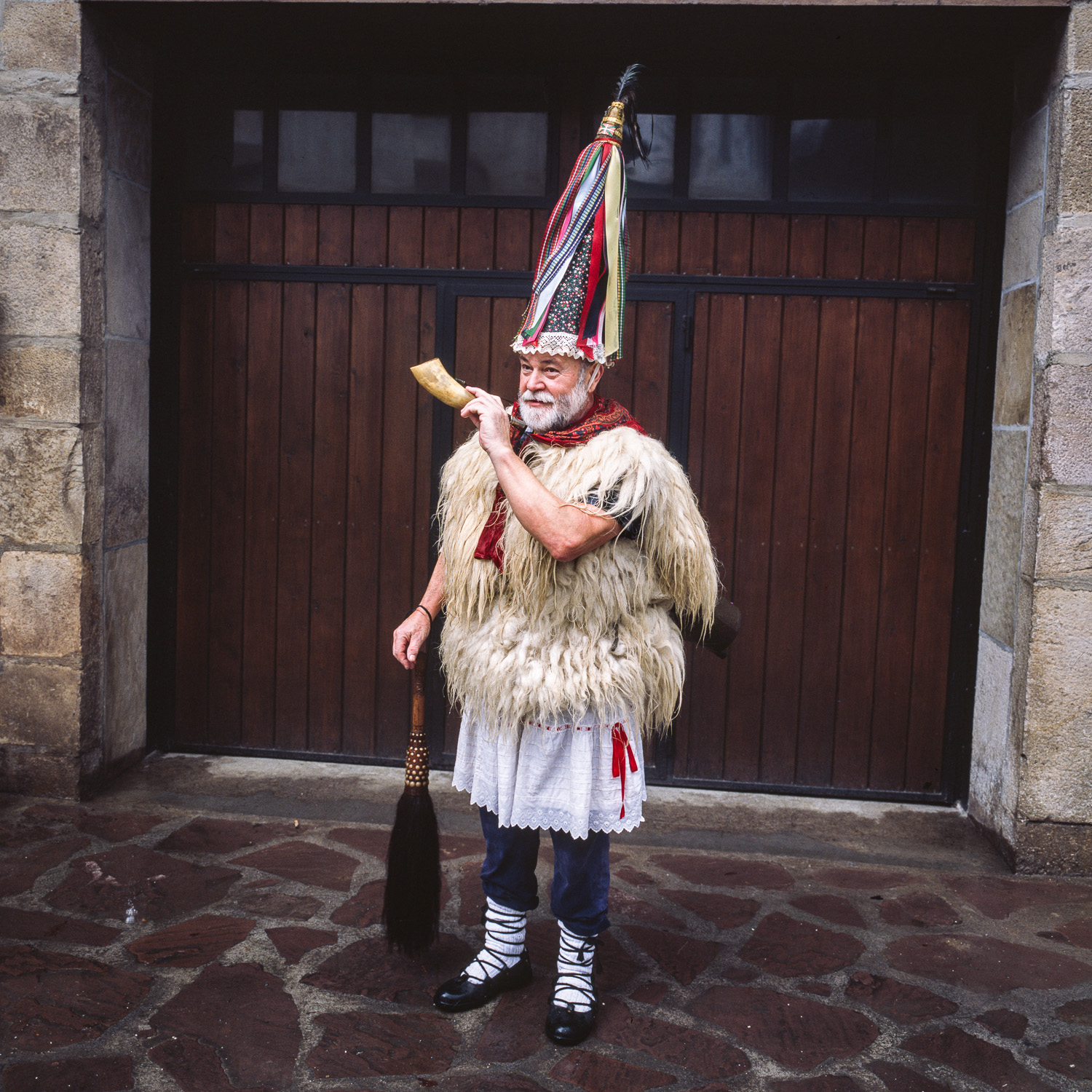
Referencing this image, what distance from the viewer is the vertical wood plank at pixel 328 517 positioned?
4.36 m

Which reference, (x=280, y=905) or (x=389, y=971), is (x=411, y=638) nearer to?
(x=389, y=971)

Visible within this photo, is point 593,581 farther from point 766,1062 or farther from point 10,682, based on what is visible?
point 10,682

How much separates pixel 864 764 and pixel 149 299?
362 cm

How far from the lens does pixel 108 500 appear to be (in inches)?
160

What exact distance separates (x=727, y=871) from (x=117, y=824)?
7.41 feet

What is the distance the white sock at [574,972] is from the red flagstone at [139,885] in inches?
49.1

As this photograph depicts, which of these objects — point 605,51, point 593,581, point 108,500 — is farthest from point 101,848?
point 605,51

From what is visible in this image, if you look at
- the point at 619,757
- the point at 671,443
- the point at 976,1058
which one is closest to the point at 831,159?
the point at 671,443

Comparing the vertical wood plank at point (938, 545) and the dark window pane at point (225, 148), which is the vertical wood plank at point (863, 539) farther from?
the dark window pane at point (225, 148)

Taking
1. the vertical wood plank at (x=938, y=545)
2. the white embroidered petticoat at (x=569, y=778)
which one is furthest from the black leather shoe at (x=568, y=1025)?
the vertical wood plank at (x=938, y=545)

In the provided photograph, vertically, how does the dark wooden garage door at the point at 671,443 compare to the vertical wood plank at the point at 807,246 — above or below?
below

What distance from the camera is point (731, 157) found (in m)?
4.17

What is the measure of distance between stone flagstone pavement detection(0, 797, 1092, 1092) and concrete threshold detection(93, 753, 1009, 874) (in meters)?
0.14

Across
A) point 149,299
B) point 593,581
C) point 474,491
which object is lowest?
point 593,581
